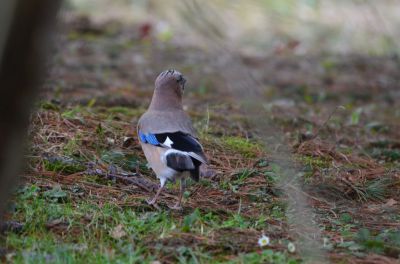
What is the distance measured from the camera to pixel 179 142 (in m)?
5.07

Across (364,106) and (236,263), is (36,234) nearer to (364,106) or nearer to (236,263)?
(236,263)

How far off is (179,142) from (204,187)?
639 mm

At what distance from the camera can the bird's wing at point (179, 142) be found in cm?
492

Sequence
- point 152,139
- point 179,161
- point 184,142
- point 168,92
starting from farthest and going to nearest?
1. point 168,92
2. point 152,139
3. point 184,142
4. point 179,161

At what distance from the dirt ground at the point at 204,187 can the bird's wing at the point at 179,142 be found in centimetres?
37

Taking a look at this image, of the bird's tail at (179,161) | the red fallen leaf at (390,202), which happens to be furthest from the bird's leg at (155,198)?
the red fallen leaf at (390,202)

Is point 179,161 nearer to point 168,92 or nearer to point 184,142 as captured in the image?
point 184,142

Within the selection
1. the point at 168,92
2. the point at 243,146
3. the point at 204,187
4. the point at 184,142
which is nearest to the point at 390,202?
the point at 204,187

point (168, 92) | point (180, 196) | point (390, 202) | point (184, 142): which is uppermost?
point (168, 92)

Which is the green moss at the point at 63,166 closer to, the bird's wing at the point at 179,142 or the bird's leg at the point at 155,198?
the bird's wing at the point at 179,142

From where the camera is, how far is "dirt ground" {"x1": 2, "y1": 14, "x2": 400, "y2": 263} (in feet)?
14.2

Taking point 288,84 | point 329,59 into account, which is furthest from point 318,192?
point 329,59

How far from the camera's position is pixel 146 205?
16.6 ft

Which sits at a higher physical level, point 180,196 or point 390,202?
point 180,196
